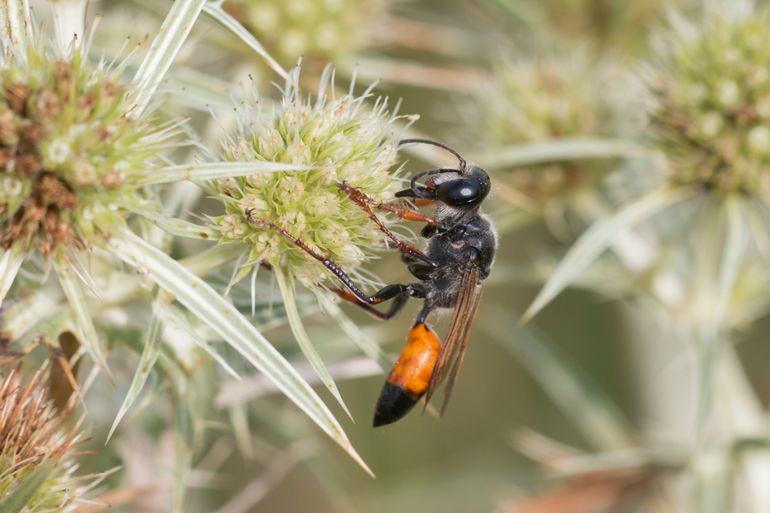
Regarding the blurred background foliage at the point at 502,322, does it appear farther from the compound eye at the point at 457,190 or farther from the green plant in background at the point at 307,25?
the compound eye at the point at 457,190

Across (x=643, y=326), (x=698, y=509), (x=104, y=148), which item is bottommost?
(x=104, y=148)

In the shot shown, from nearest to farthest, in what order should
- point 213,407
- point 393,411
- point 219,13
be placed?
1. point 219,13
2. point 213,407
3. point 393,411

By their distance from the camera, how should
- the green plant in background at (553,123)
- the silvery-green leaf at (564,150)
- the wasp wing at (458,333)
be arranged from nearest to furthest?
the wasp wing at (458,333), the silvery-green leaf at (564,150), the green plant in background at (553,123)

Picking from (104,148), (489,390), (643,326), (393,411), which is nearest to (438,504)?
(489,390)

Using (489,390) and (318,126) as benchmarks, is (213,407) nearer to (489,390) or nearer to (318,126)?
(318,126)

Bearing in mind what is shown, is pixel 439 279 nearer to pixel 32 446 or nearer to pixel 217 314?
pixel 217 314

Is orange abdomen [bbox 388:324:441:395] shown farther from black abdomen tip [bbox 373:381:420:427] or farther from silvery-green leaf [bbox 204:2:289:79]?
silvery-green leaf [bbox 204:2:289:79]

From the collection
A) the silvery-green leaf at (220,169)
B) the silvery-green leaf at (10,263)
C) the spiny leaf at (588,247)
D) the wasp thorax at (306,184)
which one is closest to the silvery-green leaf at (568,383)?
the spiny leaf at (588,247)
